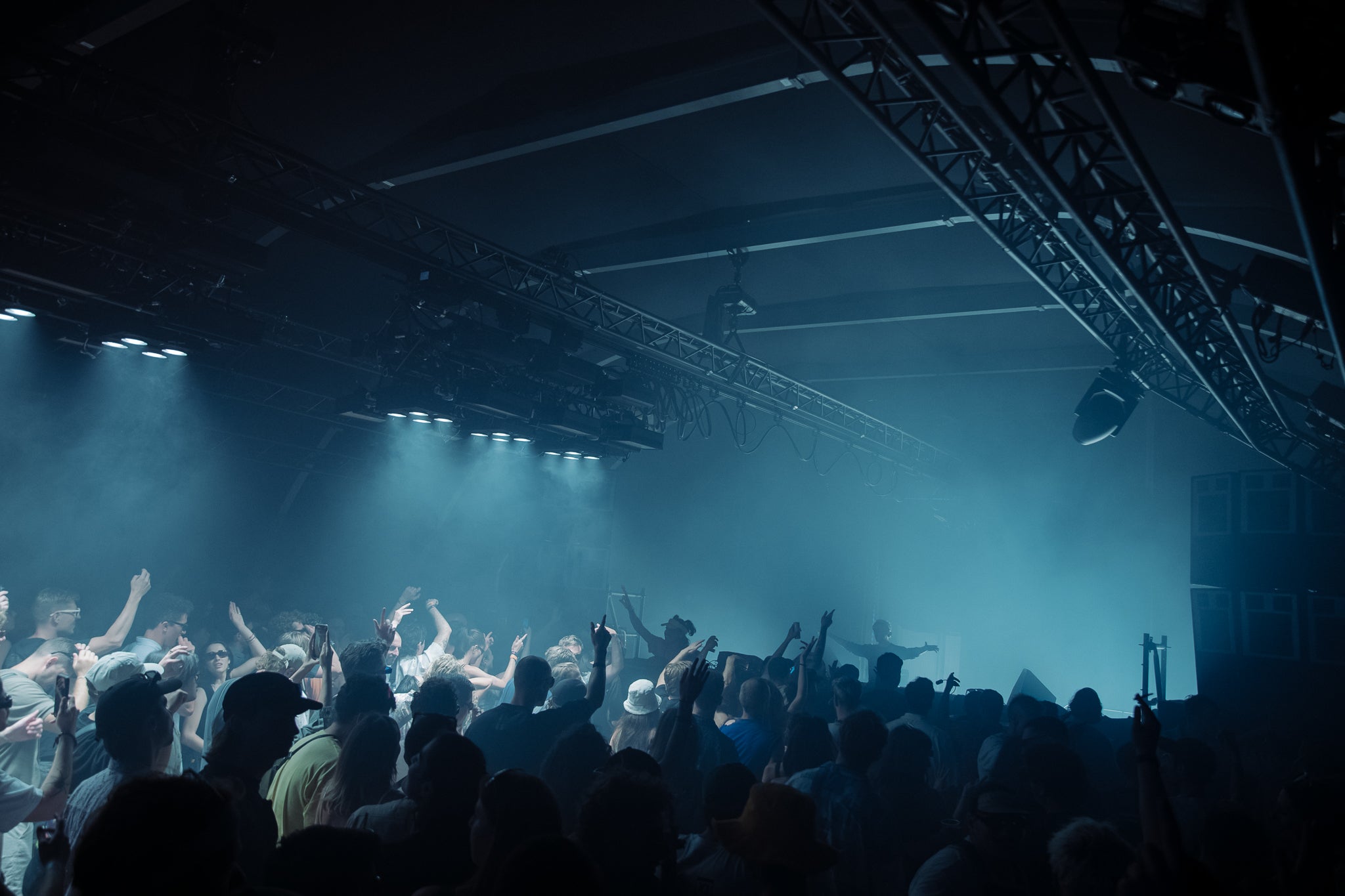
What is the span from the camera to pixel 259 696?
8.39 ft

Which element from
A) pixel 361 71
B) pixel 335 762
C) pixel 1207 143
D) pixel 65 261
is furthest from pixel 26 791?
pixel 1207 143

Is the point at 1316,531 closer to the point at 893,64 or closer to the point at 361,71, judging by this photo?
the point at 893,64

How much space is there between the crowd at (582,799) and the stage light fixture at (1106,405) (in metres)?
3.64

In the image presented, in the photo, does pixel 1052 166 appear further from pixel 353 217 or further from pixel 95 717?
pixel 353 217

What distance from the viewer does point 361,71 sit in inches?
249

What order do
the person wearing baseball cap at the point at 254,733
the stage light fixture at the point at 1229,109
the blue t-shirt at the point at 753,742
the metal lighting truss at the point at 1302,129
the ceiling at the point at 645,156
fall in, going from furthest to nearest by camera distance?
the ceiling at the point at 645,156 → the blue t-shirt at the point at 753,742 → the stage light fixture at the point at 1229,109 → the metal lighting truss at the point at 1302,129 → the person wearing baseball cap at the point at 254,733

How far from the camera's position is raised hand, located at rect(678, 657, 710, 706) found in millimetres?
3277

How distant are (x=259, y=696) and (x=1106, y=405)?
7661 mm

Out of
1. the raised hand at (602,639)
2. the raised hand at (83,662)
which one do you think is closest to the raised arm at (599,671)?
the raised hand at (602,639)

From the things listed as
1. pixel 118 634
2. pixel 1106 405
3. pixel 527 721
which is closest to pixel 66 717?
pixel 527 721

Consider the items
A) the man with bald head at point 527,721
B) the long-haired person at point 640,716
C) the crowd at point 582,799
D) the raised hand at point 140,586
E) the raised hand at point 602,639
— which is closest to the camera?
the crowd at point 582,799

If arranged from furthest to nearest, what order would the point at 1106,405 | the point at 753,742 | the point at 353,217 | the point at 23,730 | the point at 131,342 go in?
1. the point at 353,217
2. the point at 1106,405
3. the point at 131,342
4. the point at 753,742
5. the point at 23,730

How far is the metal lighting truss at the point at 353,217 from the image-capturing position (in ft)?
16.1

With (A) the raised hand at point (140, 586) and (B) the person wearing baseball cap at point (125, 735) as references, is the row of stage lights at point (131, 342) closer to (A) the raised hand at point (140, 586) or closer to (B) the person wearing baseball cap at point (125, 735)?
(A) the raised hand at point (140, 586)
